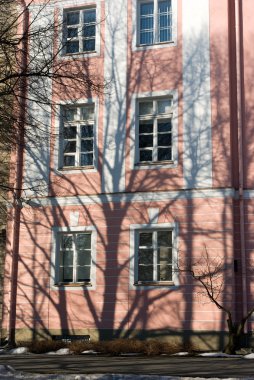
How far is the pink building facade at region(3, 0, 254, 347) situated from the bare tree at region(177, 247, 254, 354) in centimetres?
7

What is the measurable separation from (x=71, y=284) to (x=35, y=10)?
797cm

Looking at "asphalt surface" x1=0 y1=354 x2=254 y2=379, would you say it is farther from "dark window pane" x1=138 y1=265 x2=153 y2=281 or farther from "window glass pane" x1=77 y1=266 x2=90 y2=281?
"window glass pane" x1=77 y1=266 x2=90 y2=281

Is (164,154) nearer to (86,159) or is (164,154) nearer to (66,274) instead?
(86,159)

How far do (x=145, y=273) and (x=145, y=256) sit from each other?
43cm

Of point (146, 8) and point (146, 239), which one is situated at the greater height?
point (146, 8)

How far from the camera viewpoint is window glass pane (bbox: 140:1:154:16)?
56.5 feet

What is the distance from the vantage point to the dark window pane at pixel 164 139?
53.4 feet

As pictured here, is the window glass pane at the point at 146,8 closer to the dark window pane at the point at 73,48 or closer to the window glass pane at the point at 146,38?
the window glass pane at the point at 146,38

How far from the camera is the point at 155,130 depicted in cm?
1642

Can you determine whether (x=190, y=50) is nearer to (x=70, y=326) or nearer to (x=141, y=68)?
(x=141, y=68)

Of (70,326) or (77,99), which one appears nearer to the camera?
(70,326)

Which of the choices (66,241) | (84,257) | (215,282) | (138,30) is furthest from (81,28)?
(215,282)

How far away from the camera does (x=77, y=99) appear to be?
17094 mm

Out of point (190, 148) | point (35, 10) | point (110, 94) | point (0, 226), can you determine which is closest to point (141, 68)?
point (110, 94)
